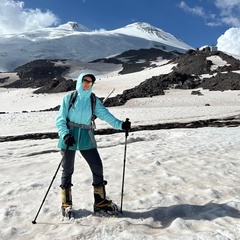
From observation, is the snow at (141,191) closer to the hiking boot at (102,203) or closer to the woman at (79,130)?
the hiking boot at (102,203)

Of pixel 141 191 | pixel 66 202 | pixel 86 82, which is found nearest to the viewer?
pixel 86 82

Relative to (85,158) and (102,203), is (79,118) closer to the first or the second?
(85,158)

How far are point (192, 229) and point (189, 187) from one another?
2.03 m

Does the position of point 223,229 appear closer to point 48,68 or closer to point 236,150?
point 236,150

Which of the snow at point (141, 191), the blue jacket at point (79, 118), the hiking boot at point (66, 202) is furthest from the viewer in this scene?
the hiking boot at point (66, 202)

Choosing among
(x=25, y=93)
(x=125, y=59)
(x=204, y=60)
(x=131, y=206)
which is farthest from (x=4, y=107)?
(x=125, y=59)

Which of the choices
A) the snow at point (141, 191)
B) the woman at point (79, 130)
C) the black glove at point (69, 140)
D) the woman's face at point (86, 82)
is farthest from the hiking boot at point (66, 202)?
the woman's face at point (86, 82)

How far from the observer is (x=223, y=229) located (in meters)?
4.64

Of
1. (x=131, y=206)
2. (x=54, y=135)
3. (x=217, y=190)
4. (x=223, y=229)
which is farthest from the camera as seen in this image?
(x=54, y=135)

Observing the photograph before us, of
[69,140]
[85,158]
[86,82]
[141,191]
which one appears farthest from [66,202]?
[86,82]

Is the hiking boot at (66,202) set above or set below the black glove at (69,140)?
below

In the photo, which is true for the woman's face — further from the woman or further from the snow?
the snow

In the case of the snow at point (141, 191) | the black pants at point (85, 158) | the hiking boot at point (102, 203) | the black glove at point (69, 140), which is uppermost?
the black glove at point (69, 140)

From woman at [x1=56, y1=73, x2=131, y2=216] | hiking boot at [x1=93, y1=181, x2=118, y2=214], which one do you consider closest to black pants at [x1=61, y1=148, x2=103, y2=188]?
woman at [x1=56, y1=73, x2=131, y2=216]
